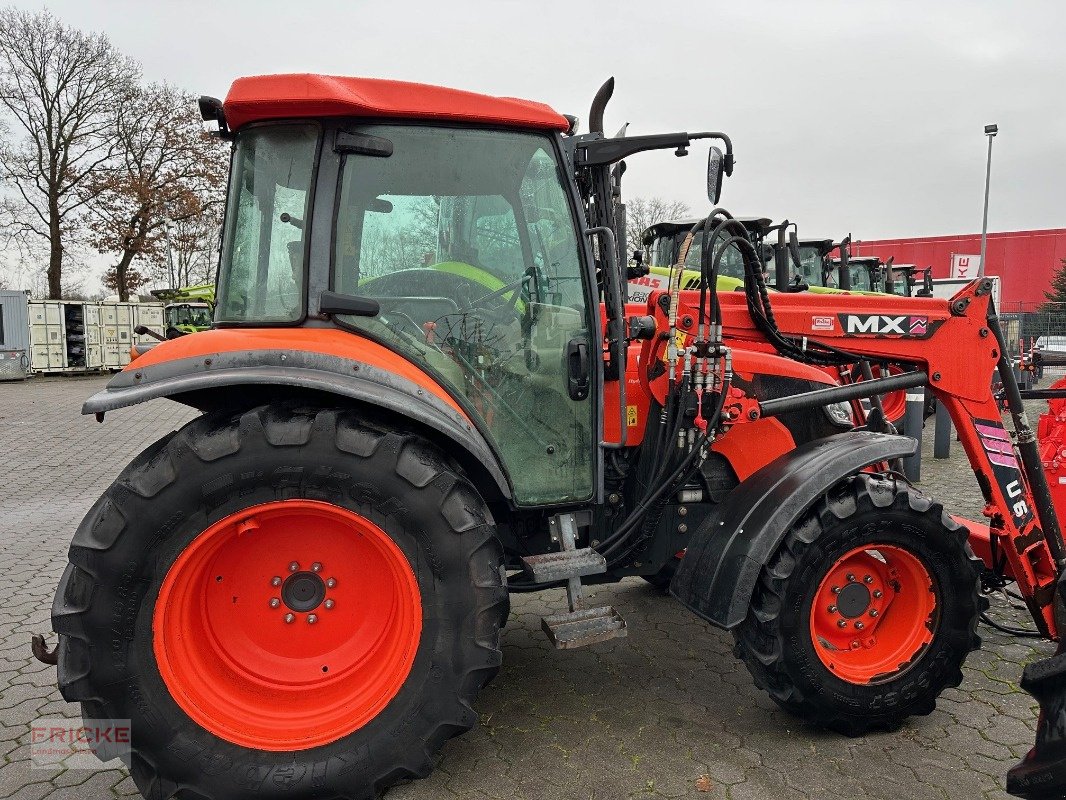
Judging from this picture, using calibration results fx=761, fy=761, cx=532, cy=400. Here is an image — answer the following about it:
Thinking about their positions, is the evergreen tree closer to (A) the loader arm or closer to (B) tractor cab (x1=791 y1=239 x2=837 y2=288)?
(B) tractor cab (x1=791 y1=239 x2=837 y2=288)

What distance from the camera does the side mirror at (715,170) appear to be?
9.09 feet

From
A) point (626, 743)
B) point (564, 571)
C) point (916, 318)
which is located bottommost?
point (626, 743)

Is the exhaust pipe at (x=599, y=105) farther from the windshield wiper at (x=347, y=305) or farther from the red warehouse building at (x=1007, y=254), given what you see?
the red warehouse building at (x=1007, y=254)

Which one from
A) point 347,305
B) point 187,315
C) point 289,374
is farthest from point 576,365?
point 187,315

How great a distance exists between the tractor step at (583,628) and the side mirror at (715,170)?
1.61m

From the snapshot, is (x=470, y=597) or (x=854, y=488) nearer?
(x=470, y=597)

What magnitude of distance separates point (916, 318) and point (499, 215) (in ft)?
5.91

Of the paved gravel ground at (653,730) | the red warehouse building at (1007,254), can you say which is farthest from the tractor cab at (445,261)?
the red warehouse building at (1007,254)

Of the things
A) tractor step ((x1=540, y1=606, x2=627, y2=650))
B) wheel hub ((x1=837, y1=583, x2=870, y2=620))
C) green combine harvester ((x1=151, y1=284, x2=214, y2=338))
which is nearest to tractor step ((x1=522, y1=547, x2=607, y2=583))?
tractor step ((x1=540, y1=606, x2=627, y2=650))

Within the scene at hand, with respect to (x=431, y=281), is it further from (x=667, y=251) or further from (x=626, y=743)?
(x=667, y=251)

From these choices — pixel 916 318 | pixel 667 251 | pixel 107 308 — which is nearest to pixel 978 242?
pixel 667 251

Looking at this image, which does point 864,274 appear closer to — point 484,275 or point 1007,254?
point 484,275

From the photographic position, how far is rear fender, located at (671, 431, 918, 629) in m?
2.76

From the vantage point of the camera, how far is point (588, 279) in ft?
9.49
